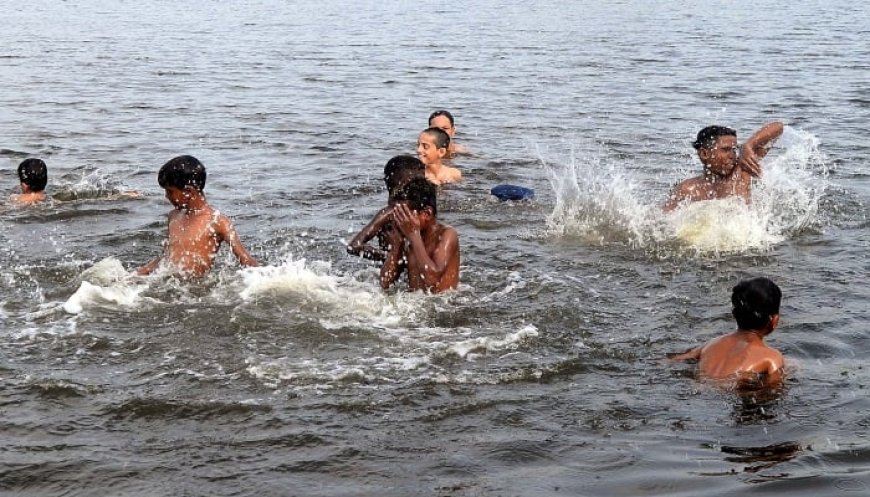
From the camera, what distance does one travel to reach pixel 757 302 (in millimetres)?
5652

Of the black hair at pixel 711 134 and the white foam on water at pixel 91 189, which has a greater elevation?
the black hair at pixel 711 134

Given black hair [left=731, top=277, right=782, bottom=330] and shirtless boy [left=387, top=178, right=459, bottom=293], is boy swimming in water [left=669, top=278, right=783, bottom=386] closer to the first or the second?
black hair [left=731, top=277, right=782, bottom=330]

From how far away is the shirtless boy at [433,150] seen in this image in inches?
418

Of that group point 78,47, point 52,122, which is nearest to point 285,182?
point 52,122

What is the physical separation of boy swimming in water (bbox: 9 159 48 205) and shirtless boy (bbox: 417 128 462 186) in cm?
351

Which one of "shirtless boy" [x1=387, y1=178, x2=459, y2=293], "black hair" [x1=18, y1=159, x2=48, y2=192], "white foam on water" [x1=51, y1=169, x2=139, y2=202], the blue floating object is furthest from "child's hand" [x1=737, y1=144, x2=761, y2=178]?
"black hair" [x1=18, y1=159, x2=48, y2=192]

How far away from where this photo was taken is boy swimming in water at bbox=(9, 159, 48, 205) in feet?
31.8

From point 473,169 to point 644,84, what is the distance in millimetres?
7340

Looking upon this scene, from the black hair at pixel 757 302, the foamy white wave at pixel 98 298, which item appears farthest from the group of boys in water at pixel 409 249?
the foamy white wave at pixel 98 298

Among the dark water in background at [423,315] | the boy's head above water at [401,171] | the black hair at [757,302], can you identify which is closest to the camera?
the dark water in background at [423,315]

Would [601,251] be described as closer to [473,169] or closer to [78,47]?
[473,169]

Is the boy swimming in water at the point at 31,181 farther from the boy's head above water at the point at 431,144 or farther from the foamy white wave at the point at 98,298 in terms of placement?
the boy's head above water at the point at 431,144

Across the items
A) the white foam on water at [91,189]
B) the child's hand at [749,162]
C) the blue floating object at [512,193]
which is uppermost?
the child's hand at [749,162]

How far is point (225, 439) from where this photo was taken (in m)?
5.06
